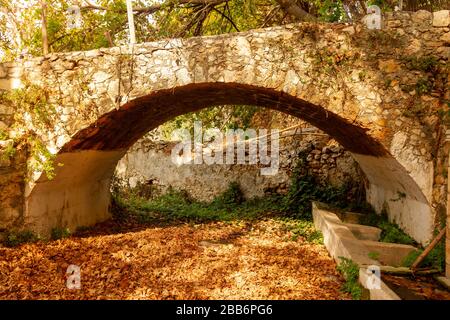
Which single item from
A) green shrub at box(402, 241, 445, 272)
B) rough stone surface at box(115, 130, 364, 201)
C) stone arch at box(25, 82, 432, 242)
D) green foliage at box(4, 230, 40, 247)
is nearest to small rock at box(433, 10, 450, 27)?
stone arch at box(25, 82, 432, 242)

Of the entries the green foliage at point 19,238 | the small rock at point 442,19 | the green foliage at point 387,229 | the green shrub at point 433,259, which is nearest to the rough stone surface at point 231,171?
the green foliage at point 387,229

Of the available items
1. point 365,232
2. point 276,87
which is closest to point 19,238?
point 276,87

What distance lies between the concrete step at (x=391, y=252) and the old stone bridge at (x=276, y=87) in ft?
1.20

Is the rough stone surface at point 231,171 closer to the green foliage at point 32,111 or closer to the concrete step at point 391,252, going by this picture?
the concrete step at point 391,252

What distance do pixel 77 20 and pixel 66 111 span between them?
424 cm

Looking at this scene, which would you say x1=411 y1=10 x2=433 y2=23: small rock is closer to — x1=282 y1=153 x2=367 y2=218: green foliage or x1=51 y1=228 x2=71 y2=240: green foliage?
x1=282 y1=153 x2=367 y2=218: green foliage

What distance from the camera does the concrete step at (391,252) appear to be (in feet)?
16.6

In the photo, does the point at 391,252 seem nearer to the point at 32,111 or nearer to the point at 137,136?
the point at 137,136

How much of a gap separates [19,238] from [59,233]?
2.32ft

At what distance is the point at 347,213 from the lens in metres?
8.12

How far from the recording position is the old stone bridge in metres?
5.05

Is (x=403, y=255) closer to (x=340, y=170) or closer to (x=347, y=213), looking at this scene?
(x=347, y=213)

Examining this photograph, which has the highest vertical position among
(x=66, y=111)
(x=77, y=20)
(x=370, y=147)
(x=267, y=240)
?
(x=77, y=20)

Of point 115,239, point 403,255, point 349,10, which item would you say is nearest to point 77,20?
point 115,239
